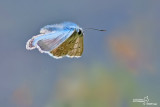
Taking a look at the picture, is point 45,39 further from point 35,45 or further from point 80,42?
point 80,42

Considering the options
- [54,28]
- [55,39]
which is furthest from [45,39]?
[54,28]

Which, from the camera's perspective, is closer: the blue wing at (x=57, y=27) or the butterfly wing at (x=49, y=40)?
the butterfly wing at (x=49, y=40)

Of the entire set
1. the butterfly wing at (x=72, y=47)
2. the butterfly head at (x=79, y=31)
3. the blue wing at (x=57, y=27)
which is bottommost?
the butterfly wing at (x=72, y=47)

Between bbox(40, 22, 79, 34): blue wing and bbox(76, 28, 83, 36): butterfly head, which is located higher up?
bbox(40, 22, 79, 34): blue wing

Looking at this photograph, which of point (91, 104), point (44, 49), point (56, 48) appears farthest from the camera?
point (91, 104)

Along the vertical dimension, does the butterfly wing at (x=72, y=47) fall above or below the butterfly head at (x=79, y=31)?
below

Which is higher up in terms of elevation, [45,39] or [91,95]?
[45,39]

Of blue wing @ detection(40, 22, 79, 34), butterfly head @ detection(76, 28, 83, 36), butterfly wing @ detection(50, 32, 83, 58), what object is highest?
blue wing @ detection(40, 22, 79, 34)
